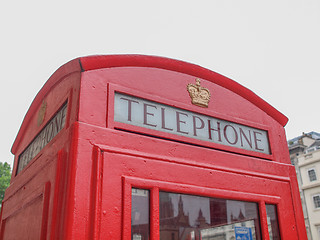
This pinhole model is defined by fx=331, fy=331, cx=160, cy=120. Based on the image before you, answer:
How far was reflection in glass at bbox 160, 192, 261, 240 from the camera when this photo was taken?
3.06 metres

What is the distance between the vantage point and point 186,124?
3.68 metres

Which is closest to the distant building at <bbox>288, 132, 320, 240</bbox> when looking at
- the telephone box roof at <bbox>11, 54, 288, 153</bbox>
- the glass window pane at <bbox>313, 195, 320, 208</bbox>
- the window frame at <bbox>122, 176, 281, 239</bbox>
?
the glass window pane at <bbox>313, 195, 320, 208</bbox>

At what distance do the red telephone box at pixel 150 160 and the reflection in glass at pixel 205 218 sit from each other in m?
0.01

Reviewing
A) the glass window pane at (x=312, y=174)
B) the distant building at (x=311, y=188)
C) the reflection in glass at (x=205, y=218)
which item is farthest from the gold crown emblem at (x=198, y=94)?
the glass window pane at (x=312, y=174)

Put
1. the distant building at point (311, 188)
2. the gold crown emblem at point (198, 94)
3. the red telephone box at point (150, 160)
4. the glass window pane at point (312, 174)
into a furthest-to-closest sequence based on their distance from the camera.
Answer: the glass window pane at point (312, 174), the distant building at point (311, 188), the gold crown emblem at point (198, 94), the red telephone box at point (150, 160)

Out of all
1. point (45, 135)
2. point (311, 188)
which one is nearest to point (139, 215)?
point (45, 135)

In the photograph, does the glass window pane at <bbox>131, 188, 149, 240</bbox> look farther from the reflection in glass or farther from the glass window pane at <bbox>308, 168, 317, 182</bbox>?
the glass window pane at <bbox>308, 168, 317, 182</bbox>

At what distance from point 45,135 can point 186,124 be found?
1.65 meters

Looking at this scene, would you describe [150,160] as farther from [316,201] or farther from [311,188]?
[311,188]

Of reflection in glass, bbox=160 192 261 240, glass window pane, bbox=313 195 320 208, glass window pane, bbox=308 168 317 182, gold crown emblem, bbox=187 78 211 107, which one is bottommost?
reflection in glass, bbox=160 192 261 240

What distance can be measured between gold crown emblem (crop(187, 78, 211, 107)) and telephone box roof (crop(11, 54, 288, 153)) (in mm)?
169

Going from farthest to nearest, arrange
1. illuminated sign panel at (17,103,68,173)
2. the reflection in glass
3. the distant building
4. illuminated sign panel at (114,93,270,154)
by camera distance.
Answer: the distant building, illuminated sign panel at (17,103,68,173), illuminated sign panel at (114,93,270,154), the reflection in glass

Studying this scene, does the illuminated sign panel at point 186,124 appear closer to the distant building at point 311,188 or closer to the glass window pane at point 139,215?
the glass window pane at point 139,215

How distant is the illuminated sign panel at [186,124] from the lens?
3.34 metres
